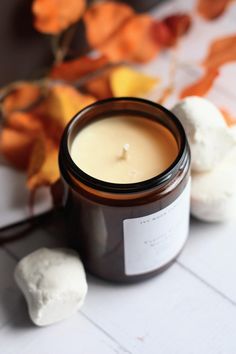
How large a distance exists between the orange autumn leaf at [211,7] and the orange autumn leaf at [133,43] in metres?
0.06

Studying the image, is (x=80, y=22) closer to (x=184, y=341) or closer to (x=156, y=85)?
(x=156, y=85)

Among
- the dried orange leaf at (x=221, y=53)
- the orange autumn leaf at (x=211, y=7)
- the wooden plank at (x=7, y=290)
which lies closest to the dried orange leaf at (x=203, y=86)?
the dried orange leaf at (x=221, y=53)

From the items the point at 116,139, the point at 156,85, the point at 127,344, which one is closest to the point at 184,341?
the point at 127,344

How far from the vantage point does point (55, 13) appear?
622 mm

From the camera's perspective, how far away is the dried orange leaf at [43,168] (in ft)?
1.86

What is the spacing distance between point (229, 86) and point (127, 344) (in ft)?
0.99

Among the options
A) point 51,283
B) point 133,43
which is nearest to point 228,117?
point 133,43

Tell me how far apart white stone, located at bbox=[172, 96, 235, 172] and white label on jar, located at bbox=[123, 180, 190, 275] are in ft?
0.15

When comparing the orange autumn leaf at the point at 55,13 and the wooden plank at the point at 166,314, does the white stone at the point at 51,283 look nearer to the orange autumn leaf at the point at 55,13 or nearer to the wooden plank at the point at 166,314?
the wooden plank at the point at 166,314

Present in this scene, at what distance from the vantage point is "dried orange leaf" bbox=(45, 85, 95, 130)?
0.59 m

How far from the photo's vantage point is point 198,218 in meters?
0.56

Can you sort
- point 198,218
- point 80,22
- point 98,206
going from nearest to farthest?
point 98,206
point 198,218
point 80,22

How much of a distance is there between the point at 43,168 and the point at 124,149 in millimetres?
116

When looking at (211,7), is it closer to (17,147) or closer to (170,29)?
(170,29)
